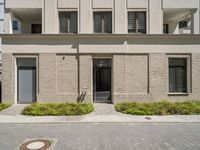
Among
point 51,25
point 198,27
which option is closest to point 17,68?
point 51,25

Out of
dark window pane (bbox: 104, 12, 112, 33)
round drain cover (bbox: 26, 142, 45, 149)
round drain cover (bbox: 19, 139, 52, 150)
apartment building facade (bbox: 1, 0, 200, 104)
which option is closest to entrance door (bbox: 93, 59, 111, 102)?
apartment building facade (bbox: 1, 0, 200, 104)

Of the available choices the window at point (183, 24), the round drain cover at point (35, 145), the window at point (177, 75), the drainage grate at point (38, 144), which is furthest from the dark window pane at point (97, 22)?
the round drain cover at point (35, 145)

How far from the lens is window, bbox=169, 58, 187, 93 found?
1719 cm

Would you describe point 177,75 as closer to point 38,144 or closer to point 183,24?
point 183,24

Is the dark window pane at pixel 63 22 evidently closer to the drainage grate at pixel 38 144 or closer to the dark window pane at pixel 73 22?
the dark window pane at pixel 73 22

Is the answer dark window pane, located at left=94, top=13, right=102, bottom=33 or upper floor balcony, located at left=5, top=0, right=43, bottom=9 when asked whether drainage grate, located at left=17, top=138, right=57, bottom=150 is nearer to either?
dark window pane, located at left=94, top=13, right=102, bottom=33

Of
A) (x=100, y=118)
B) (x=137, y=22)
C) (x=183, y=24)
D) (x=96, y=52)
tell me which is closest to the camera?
(x=100, y=118)

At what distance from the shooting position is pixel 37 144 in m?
7.90

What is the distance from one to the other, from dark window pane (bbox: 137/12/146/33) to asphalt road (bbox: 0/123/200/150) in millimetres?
8524

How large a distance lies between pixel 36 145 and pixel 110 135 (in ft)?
9.68

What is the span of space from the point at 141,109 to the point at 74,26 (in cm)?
828

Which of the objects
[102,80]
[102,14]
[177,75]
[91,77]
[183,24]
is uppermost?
[183,24]

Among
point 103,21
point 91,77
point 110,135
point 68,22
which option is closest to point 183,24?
point 103,21

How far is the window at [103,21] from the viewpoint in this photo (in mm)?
16891
